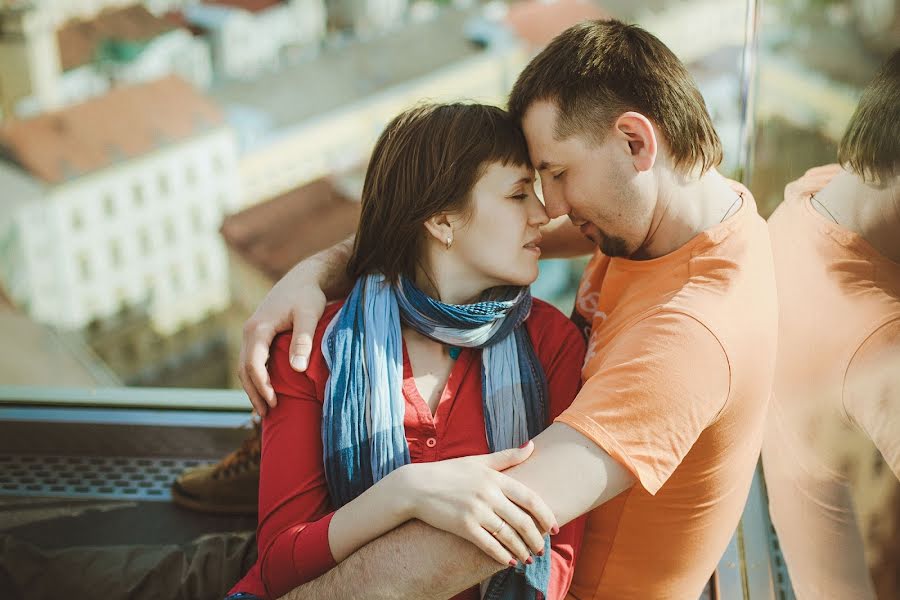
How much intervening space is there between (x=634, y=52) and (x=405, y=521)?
60 cm

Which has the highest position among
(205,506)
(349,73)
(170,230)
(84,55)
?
(205,506)

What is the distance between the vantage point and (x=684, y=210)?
126 cm

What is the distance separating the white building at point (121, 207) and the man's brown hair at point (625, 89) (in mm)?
20282

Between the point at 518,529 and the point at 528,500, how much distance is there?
0.03 m

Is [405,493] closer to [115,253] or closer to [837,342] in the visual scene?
[837,342]

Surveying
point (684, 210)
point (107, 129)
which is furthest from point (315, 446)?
point (107, 129)

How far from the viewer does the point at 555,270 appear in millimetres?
11391

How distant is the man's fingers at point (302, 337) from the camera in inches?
50.5

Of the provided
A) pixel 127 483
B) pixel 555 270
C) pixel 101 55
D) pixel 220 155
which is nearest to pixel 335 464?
pixel 127 483

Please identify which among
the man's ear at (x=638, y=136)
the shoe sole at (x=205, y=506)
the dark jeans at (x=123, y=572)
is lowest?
the shoe sole at (x=205, y=506)

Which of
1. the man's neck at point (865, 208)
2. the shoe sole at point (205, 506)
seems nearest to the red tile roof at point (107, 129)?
the shoe sole at point (205, 506)

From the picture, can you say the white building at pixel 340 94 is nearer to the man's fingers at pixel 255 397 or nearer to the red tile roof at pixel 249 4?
the red tile roof at pixel 249 4

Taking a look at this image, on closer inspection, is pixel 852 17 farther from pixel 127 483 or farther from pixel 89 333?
pixel 89 333

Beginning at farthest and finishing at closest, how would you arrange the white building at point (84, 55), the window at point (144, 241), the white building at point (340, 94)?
the white building at point (340, 94), the window at point (144, 241), the white building at point (84, 55)
